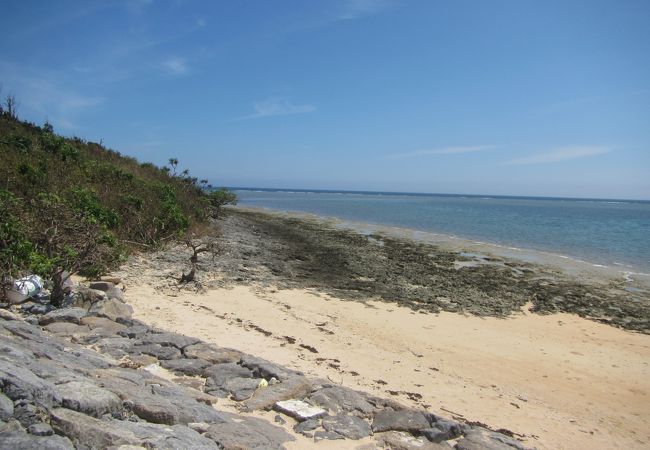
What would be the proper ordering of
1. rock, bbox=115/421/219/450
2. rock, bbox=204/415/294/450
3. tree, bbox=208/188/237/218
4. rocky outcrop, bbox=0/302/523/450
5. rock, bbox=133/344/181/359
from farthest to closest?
tree, bbox=208/188/237/218, rock, bbox=133/344/181/359, rock, bbox=204/415/294/450, rock, bbox=115/421/219/450, rocky outcrop, bbox=0/302/523/450

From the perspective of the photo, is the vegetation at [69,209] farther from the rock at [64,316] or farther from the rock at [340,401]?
the rock at [340,401]

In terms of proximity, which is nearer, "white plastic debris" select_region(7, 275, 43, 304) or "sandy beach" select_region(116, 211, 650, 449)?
"sandy beach" select_region(116, 211, 650, 449)

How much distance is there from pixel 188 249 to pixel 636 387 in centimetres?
1227

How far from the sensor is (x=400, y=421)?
4.66 m

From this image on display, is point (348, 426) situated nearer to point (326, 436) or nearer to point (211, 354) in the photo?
point (326, 436)

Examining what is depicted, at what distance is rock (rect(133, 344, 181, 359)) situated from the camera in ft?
18.4

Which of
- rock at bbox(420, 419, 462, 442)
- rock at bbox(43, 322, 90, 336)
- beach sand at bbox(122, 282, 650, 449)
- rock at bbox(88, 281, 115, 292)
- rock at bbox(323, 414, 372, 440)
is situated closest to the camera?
rock at bbox(323, 414, 372, 440)

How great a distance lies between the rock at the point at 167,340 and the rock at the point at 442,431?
10.9ft

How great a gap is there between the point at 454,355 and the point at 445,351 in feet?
0.70

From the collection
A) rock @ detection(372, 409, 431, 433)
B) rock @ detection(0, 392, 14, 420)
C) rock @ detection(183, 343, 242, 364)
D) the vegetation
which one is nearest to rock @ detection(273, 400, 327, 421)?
rock @ detection(372, 409, 431, 433)

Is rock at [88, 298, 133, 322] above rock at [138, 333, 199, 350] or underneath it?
above

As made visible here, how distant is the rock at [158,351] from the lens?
5620 mm

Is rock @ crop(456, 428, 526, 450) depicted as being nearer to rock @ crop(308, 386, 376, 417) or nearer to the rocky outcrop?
the rocky outcrop

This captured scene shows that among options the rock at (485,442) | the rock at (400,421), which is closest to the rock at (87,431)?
the rock at (400,421)
